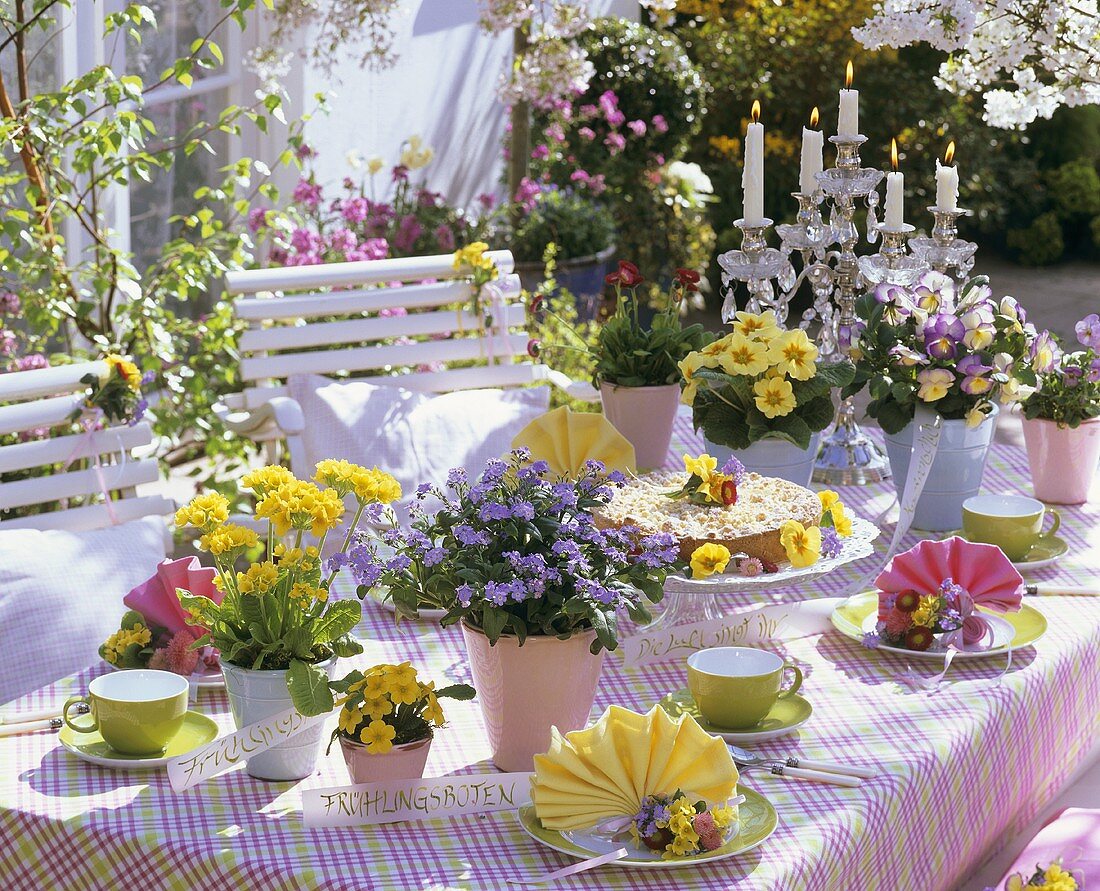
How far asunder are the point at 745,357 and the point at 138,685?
107cm

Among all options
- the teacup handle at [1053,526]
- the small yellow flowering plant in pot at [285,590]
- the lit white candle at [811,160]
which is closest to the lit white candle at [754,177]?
the lit white candle at [811,160]

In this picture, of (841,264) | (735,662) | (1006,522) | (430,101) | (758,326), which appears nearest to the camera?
(735,662)

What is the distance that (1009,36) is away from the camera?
2838 mm

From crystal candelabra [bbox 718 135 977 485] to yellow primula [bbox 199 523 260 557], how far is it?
1125 mm

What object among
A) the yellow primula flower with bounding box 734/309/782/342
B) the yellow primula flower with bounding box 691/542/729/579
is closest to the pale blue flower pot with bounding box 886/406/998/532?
the yellow primula flower with bounding box 734/309/782/342

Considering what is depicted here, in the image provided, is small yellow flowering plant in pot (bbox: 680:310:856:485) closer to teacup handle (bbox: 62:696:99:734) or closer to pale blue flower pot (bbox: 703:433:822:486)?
pale blue flower pot (bbox: 703:433:822:486)

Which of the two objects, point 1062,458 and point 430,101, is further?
point 430,101

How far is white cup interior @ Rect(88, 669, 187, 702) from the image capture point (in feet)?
5.40

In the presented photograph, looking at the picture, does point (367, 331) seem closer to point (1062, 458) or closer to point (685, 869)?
point (1062, 458)

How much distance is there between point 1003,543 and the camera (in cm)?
224

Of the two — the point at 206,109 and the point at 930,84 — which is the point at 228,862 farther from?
the point at 930,84

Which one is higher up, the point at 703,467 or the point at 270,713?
the point at 703,467

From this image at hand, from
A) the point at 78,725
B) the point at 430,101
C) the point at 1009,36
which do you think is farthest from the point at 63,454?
the point at 430,101

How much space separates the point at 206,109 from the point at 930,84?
188 inches
